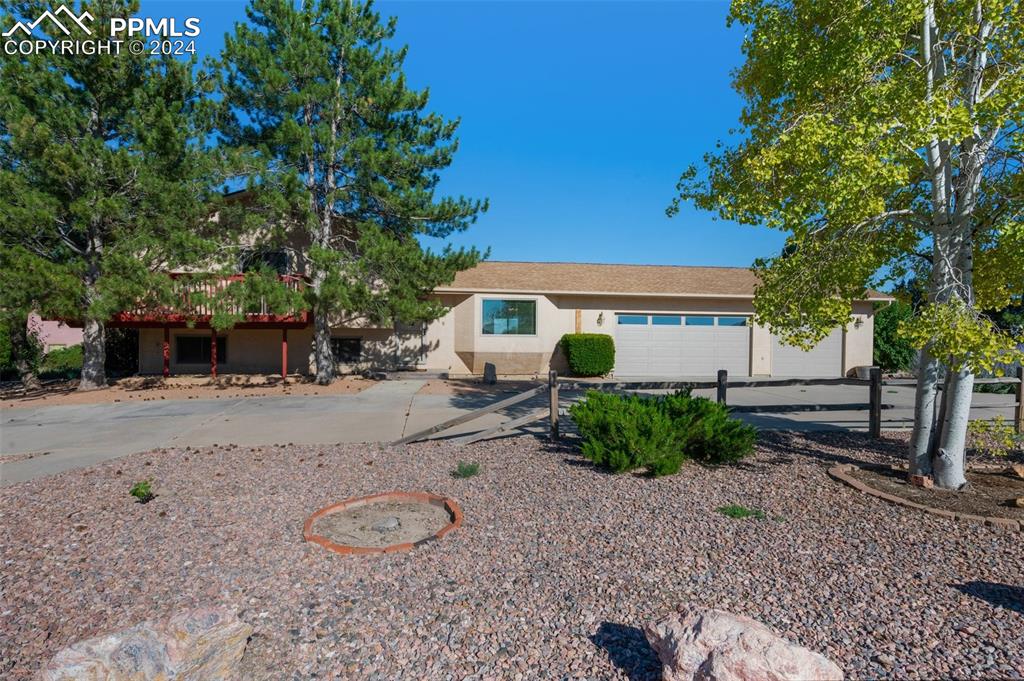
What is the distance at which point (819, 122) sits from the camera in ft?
15.9

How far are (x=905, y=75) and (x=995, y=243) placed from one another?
2.26m

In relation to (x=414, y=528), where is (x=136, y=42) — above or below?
above

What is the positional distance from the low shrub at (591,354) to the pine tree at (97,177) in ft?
36.9

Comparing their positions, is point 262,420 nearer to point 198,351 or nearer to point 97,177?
point 97,177

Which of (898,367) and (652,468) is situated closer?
(652,468)

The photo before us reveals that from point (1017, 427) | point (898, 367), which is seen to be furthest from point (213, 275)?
point (898, 367)

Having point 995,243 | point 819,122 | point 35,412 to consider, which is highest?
point 819,122

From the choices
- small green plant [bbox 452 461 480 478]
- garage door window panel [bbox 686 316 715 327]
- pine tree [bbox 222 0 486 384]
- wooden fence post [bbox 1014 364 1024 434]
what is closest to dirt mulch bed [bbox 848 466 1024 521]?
wooden fence post [bbox 1014 364 1024 434]

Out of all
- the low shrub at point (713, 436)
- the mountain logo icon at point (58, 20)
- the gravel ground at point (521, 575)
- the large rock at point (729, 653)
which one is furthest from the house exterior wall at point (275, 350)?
the large rock at point (729, 653)

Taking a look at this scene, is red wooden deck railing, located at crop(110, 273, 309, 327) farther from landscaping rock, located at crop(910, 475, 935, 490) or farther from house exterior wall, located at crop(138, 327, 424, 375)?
landscaping rock, located at crop(910, 475, 935, 490)

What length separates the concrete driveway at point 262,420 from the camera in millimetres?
8102

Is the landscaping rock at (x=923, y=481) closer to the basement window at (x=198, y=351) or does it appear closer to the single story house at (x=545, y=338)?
the single story house at (x=545, y=338)

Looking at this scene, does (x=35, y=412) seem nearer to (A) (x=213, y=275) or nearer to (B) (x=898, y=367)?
(A) (x=213, y=275)

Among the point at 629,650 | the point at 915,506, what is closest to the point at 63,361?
the point at 629,650
